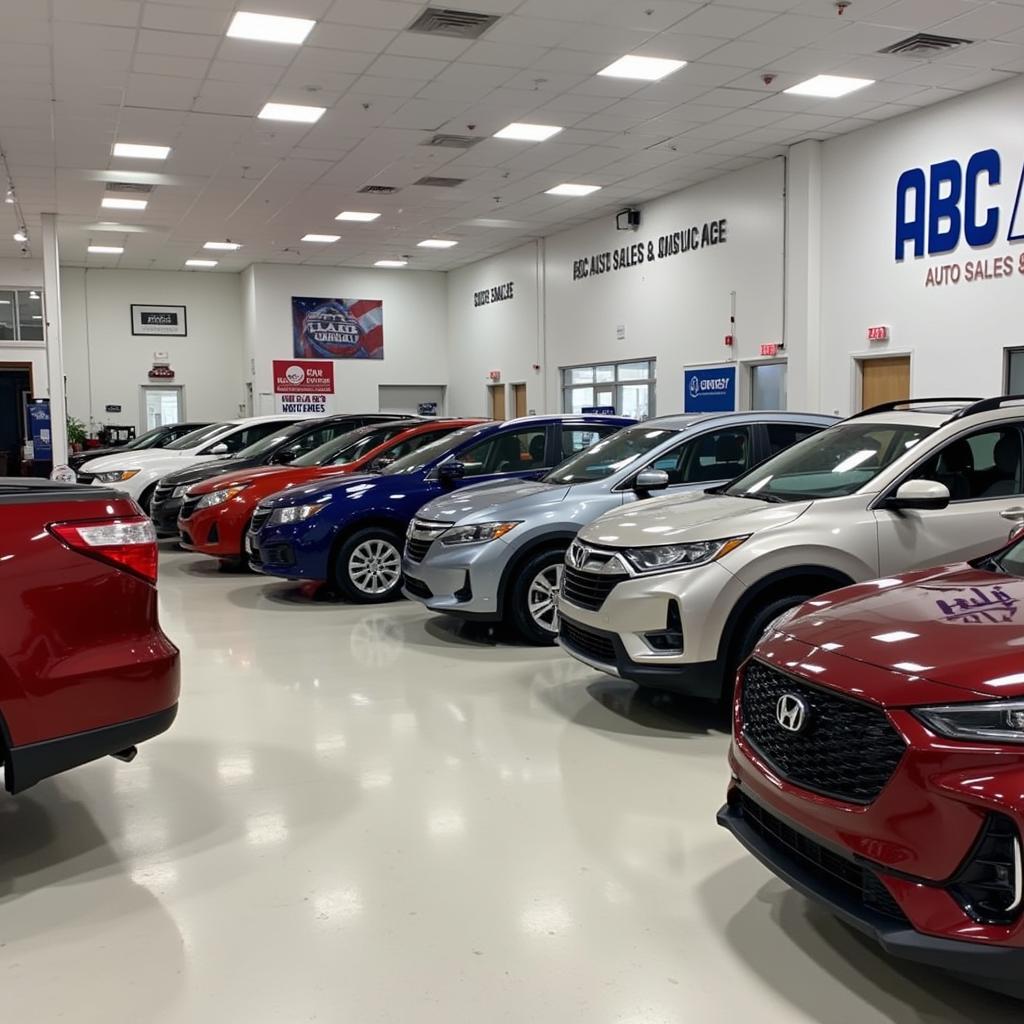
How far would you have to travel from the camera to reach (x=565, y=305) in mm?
18812

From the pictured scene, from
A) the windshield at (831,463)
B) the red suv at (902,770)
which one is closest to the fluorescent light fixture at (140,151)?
the windshield at (831,463)

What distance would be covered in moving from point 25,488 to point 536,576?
3.37 m

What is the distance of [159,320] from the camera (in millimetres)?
23125

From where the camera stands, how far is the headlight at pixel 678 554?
14.5ft

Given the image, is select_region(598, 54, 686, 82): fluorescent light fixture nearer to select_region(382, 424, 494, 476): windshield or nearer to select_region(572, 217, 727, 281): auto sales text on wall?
select_region(382, 424, 494, 476): windshield

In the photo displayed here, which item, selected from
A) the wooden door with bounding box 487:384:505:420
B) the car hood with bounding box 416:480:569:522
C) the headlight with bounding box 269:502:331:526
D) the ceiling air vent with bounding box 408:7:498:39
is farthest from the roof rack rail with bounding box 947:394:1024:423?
the wooden door with bounding box 487:384:505:420

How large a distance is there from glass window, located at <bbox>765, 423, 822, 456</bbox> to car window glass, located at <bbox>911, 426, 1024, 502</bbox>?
1643 millimetres

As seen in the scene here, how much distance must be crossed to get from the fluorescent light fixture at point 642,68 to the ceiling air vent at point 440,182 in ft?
16.0

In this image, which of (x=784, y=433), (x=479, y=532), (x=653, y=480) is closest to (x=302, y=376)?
(x=479, y=532)

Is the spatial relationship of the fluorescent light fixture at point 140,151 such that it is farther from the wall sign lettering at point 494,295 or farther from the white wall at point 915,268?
the wall sign lettering at point 494,295

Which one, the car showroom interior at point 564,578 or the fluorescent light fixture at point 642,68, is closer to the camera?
the car showroom interior at point 564,578

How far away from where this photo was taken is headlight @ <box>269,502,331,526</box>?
7465 mm

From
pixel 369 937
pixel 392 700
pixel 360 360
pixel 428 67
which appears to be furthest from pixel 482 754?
pixel 360 360

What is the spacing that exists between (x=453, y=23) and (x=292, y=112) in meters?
3.19
